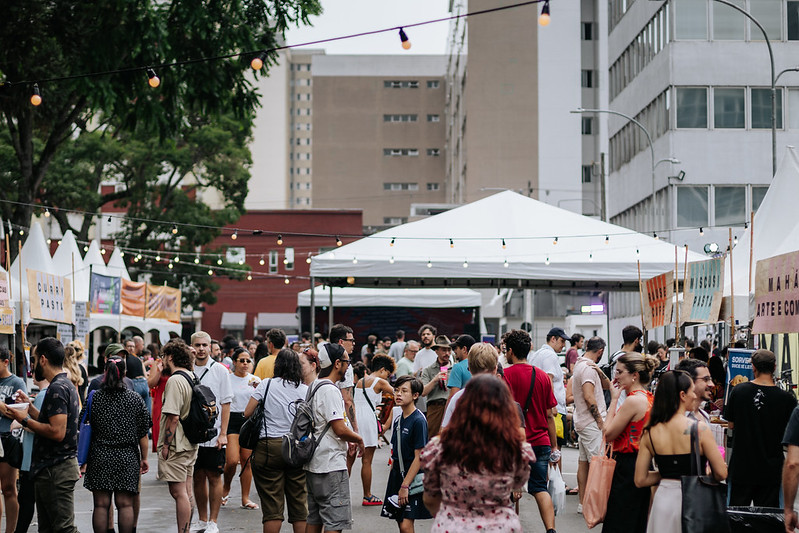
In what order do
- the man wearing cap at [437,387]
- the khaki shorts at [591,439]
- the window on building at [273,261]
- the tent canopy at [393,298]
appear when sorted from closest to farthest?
the khaki shorts at [591,439] → the man wearing cap at [437,387] → the tent canopy at [393,298] → the window on building at [273,261]

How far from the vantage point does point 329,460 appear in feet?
28.1

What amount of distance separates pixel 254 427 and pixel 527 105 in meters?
68.9

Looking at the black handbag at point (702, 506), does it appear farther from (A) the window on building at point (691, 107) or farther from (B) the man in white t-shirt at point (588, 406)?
(A) the window on building at point (691, 107)

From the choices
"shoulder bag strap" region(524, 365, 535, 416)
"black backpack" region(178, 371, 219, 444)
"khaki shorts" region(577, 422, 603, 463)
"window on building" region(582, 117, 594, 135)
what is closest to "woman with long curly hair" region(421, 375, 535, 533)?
"shoulder bag strap" region(524, 365, 535, 416)

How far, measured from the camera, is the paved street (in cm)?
1126

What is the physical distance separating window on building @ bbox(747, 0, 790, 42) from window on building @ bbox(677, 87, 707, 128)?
2.51m

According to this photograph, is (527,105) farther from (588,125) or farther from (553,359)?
(553,359)

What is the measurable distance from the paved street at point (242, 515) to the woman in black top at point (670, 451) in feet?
13.8

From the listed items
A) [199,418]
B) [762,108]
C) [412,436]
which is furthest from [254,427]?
[762,108]

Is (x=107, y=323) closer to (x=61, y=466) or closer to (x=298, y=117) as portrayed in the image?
(x=61, y=466)

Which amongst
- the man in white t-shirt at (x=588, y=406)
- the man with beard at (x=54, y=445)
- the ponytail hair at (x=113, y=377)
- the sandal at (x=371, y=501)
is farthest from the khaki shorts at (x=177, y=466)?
the man in white t-shirt at (x=588, y=406)

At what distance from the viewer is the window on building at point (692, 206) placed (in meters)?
37.8

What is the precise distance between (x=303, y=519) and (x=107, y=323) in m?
19.8

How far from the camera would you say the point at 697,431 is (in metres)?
6.79
